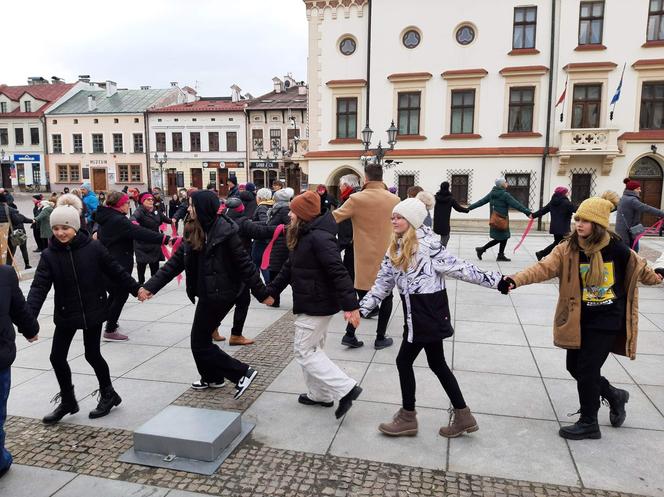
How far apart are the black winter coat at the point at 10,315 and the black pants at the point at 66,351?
559mm

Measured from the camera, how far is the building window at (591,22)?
2191 cm

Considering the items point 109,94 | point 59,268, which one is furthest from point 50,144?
point 59,268

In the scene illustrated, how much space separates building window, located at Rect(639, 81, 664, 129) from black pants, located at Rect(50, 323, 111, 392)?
24.3 m

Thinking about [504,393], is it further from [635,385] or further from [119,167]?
[119,167]

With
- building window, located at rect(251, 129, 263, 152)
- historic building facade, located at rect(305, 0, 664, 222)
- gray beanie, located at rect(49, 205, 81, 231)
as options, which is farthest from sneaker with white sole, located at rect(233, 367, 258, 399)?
building window, located at rect(251, 129, 263, 152)

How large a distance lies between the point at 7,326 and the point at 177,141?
4603 cm

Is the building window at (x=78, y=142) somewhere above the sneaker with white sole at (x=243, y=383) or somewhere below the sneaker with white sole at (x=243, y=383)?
above

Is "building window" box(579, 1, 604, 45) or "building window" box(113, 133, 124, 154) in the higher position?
"building window" box(579, 1, 604, 45)

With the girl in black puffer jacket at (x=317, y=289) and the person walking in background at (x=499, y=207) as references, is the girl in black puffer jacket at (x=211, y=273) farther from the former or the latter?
the person walking in background at (x=499, y=207)

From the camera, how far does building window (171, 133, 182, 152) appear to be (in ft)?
152

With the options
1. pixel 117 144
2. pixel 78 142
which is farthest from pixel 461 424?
pixel 78 142

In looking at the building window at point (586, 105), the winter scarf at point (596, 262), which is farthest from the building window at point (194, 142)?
the winter scarf at point (596, 262)

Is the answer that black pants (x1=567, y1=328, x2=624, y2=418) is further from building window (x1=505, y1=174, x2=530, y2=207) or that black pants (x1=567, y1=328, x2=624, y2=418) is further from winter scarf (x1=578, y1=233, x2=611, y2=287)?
building window (x1=505, y1=174, x2=530, y2=207)

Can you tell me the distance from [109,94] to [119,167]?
8.20 meters
